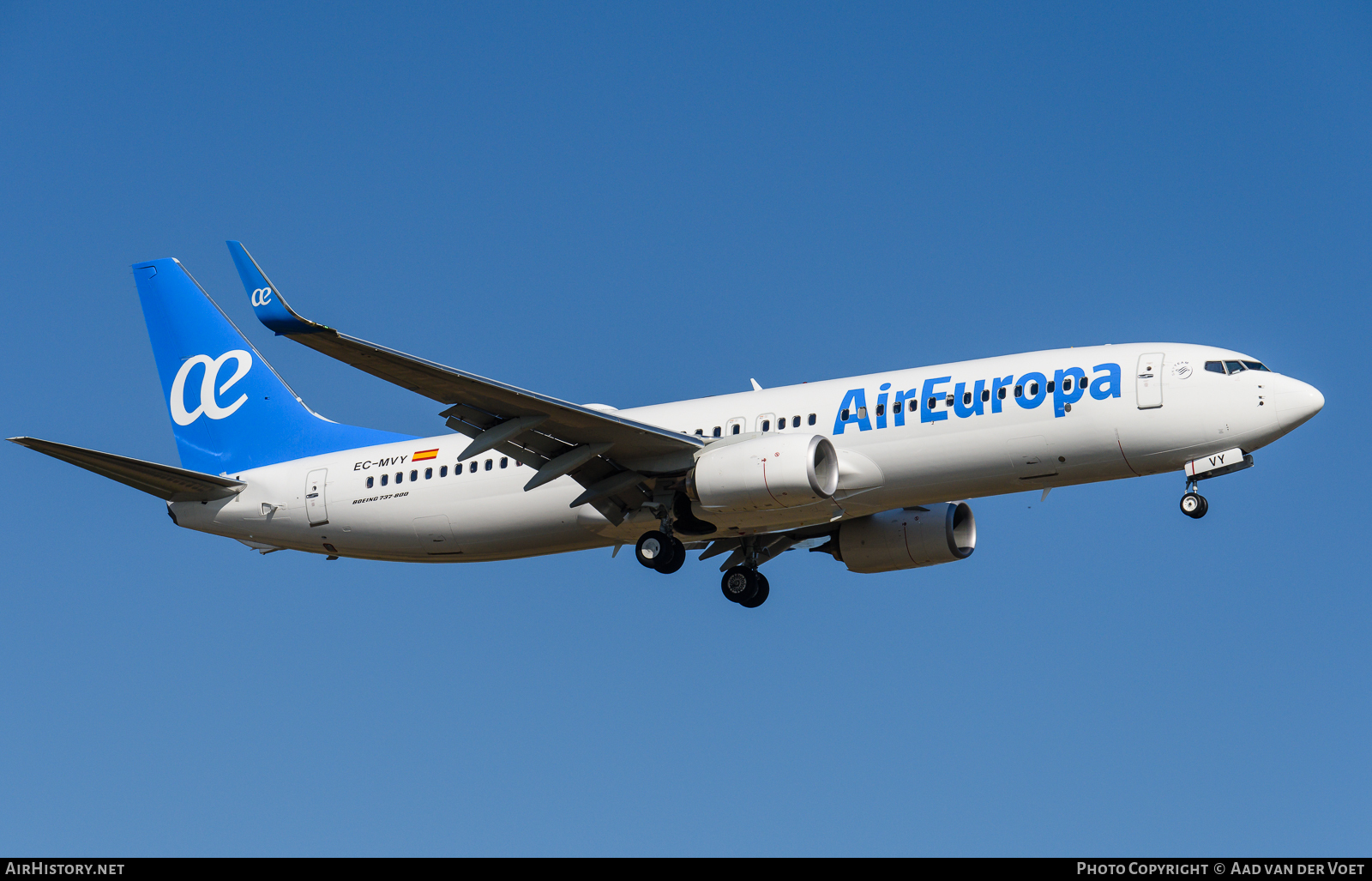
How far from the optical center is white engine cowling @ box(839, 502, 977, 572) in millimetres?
33531

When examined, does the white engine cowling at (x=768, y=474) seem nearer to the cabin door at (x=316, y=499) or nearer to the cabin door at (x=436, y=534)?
the cabin door at (x=436, y=534)

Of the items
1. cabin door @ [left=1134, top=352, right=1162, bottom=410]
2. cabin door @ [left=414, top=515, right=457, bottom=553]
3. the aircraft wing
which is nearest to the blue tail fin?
cabin door @ [left=414, top=515, right=457, bottom=553]

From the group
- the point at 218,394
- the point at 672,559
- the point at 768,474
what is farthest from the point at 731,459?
the point at 218,394

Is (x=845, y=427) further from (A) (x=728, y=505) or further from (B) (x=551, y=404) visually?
(B) (x=551, y=404)

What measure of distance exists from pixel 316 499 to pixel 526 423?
324 inches

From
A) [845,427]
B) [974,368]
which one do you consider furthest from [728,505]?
[974,368]

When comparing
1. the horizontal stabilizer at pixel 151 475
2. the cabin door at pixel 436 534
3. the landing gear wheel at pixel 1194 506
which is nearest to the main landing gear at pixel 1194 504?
the landing gear wheel at pixel 1194 506

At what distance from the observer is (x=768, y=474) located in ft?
93.5

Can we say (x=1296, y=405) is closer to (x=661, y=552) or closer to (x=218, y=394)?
(x=661, y=552)

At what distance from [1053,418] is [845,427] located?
4.07m

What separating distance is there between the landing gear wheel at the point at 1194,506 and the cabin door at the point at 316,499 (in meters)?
18.9

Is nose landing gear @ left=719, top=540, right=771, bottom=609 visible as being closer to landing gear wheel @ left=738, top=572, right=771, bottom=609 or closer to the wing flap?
landing gear wheel @ left=738, top=572, right=771, bottom=609

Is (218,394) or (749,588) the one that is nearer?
(749,588)

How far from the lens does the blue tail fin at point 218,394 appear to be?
1432 inches
